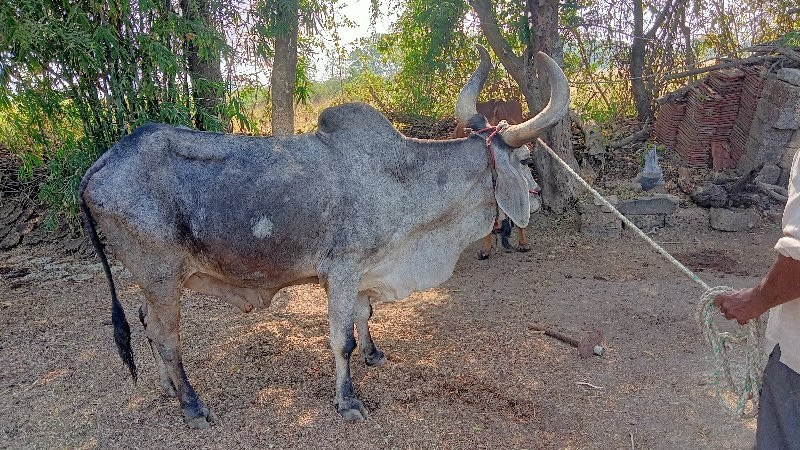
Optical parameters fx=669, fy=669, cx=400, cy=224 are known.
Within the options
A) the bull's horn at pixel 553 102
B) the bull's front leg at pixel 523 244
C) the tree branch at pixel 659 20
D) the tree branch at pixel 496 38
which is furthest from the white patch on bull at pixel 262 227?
the tree branch at pixel 659 20

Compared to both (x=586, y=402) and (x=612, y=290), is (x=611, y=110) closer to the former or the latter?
(x=612, y=290)

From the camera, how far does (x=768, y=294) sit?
2.00 metres

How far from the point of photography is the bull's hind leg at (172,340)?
3307 mm

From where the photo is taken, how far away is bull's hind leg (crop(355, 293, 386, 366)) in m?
3.94

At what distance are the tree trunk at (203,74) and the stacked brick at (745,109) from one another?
5.98m

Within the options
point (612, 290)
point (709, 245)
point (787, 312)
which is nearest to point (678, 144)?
point (709, 245)

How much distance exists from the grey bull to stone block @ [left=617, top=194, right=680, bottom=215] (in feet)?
12.0

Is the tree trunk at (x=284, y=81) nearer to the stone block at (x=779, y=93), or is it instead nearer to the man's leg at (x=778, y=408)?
the man's leg at (x=778, y=408)

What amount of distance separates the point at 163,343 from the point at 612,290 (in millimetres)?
3431

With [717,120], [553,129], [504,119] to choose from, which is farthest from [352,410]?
[717,120]

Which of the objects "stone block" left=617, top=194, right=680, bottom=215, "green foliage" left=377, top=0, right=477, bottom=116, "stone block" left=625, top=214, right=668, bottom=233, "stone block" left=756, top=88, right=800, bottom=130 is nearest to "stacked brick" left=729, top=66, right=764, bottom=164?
"stone block" left=756, top=88, right=800, bottom=130

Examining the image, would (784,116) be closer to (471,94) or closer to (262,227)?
(471,94)

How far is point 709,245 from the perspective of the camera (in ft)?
21.0

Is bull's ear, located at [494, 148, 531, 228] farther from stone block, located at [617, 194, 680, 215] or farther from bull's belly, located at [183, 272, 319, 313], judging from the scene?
stone block, located at [617, 194, 680, 215]
